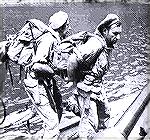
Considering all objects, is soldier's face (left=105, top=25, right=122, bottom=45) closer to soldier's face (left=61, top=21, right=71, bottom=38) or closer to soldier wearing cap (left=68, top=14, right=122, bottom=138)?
soldier wearing cap (left=68, top=14, right=122, bottom=138)

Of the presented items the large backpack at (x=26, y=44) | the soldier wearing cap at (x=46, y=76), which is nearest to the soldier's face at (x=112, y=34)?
the soldier wearing cap at (x=46, y=76)

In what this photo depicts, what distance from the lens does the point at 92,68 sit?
15.8 ft

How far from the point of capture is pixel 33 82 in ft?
17.0

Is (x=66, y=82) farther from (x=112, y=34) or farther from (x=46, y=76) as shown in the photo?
(x=112, y=34)

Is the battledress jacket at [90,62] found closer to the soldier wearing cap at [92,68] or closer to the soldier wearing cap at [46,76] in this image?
the soldier wearing cap at [92,68]

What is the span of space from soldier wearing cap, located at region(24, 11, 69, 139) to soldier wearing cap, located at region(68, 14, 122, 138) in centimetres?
33

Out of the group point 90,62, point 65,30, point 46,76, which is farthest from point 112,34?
point 46,76

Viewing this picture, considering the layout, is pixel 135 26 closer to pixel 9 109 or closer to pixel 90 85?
pixel 9 109

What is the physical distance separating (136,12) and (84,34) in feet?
52.1

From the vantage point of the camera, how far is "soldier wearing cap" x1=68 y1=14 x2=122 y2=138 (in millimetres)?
4766

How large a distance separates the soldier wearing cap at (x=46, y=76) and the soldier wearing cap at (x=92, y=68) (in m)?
0.33

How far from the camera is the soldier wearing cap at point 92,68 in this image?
477 cm

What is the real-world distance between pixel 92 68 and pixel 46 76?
0.63 meters

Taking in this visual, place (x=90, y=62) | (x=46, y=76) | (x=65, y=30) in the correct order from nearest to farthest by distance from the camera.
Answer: (x=90, y=62), (x=46, y=76), (x=65, y=30)
